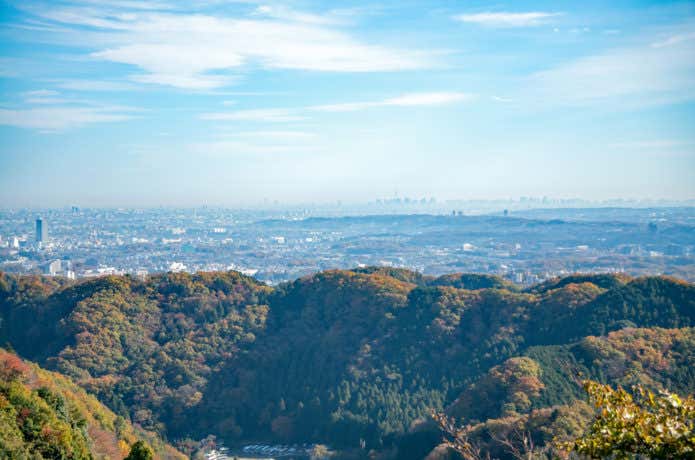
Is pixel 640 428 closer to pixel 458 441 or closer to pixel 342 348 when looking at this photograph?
pixel 458 441

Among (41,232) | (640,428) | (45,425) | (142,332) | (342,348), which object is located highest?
(640,428)

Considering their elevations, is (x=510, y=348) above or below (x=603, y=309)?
below

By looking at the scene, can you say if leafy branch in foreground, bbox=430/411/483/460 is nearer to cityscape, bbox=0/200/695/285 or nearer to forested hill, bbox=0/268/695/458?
forested hill, bbox=0/268/695/458

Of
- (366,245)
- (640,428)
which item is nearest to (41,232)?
(366,245)

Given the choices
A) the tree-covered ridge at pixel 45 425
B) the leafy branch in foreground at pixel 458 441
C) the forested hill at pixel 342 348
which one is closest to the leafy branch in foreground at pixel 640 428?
the leafy branch in foreground at pixel 458 441

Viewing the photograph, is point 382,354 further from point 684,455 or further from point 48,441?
point 684,455

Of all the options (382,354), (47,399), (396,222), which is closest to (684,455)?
(47,399)
